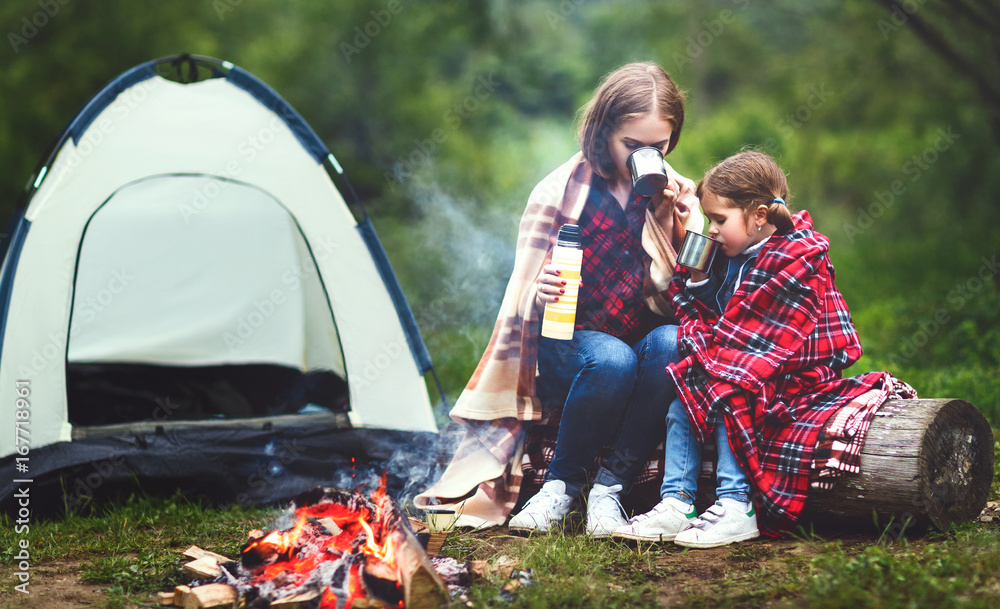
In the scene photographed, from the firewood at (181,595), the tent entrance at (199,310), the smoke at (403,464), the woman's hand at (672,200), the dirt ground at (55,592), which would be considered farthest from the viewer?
the tent entrance at (199,310)

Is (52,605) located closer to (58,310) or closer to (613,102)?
(58,310)

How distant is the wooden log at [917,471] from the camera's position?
2254 millimetres

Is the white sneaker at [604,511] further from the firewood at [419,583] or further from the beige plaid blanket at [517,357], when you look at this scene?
the firewood at [419,583]

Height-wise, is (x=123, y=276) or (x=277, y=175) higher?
(x=277, y=175)

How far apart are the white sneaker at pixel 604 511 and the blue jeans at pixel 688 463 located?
0.52ft

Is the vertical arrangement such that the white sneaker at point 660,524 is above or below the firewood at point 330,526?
below

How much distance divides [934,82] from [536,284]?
837 cm

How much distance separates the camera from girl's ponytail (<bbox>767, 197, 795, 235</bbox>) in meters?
2.38

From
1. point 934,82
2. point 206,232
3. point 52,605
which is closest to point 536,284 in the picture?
point 52,605

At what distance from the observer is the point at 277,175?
348 cm

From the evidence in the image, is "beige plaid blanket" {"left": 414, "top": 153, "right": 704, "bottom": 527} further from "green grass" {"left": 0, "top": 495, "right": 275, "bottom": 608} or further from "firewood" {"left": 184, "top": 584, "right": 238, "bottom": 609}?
"firewood" {"left": 184, "top": 584, "right": 238, "bottom": 609}

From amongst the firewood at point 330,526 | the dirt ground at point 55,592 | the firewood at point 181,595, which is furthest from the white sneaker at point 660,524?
the dirt ground at point 55,592

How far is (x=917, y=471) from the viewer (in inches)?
87.8

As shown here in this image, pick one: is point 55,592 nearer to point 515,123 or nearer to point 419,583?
point 419,583
